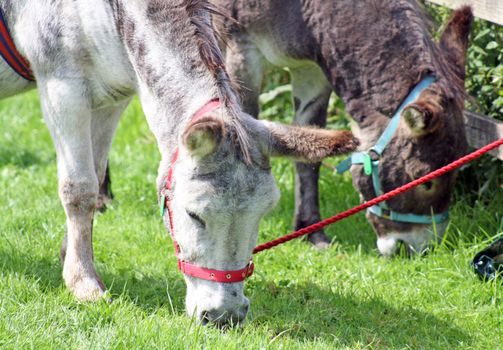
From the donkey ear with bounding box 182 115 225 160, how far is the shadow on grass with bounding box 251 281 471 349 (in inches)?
37.3

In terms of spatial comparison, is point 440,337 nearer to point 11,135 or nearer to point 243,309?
point 243,309

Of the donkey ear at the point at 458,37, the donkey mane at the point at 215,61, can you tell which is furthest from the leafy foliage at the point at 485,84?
the donkey mane at the point at 215,61

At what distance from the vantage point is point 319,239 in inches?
225

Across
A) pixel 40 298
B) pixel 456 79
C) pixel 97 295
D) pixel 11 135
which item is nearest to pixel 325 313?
pixel 97 295

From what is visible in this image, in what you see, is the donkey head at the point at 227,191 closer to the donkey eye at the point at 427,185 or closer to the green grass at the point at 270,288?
the green grass at the point at 270,288

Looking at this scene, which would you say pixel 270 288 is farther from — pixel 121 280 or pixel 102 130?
pixel 102 130

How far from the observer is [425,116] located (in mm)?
4879

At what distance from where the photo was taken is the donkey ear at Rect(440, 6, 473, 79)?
17.7 feet

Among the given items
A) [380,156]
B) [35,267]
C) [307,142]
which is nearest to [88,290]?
[35,267]

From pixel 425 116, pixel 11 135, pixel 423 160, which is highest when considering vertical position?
pixel 425 116

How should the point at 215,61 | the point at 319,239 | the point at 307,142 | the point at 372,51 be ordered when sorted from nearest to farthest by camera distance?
the point at 307,142 → the point at 215,61 → the point at 372,51 → the point at 319,239

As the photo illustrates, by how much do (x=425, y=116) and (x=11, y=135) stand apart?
15.8ft

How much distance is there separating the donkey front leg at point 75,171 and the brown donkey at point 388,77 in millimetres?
1153

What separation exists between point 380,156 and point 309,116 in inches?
37.1
